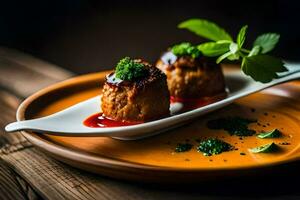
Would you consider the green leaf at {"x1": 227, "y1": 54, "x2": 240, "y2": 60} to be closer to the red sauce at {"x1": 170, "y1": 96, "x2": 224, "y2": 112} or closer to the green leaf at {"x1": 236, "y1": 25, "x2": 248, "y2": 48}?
the green leaf at {"x1": 236, "y1": 25, "x2": 248, "y2": 48}

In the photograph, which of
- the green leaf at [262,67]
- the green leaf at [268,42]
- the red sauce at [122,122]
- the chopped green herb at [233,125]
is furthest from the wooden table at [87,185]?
the green leaf at [268,42]

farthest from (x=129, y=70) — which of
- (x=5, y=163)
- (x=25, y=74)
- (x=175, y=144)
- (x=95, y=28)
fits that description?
(x=95, y=28)

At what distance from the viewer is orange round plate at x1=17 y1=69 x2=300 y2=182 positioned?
4.52 ft

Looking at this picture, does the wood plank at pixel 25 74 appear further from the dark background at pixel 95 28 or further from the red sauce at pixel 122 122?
the dark background at pixel 95 28

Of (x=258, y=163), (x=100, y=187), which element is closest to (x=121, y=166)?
(x=100, y=187)

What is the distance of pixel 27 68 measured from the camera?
2846 mm

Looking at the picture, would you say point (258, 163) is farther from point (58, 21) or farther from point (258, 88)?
point (58, 21)

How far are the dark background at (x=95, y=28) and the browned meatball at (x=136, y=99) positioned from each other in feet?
7.21

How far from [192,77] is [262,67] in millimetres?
283

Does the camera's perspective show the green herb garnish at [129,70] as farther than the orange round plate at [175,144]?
Yes

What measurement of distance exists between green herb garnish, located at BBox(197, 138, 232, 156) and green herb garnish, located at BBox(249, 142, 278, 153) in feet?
0.28

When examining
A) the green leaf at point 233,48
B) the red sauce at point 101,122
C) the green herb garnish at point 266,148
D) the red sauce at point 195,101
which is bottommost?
the green herb garnish at point 266,148

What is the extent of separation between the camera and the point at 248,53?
2096 millimetres

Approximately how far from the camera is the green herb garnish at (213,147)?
1584 mm
